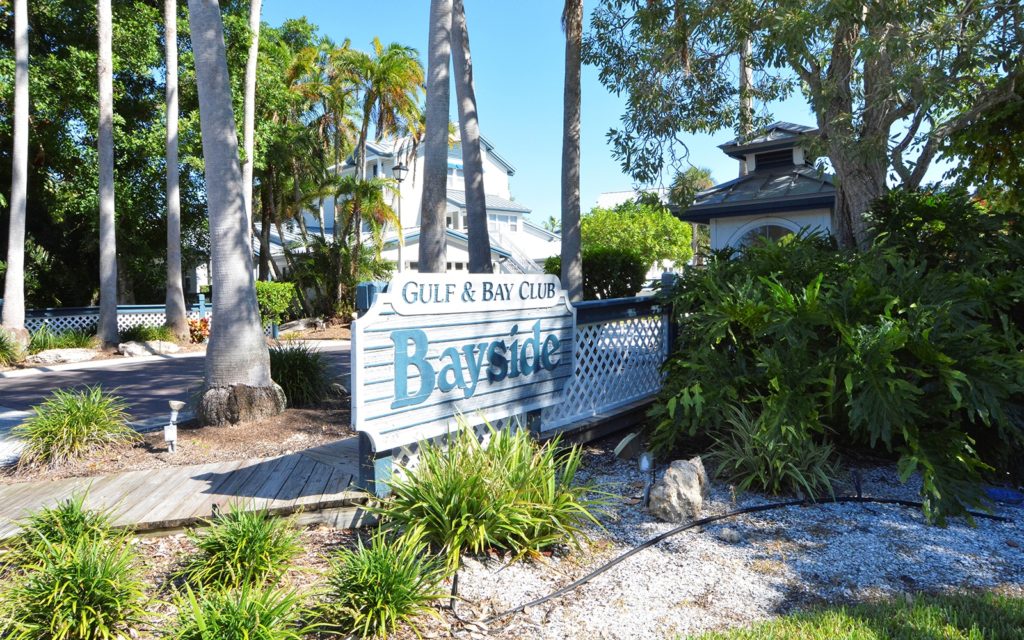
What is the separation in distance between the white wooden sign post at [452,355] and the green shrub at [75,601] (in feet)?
4.84

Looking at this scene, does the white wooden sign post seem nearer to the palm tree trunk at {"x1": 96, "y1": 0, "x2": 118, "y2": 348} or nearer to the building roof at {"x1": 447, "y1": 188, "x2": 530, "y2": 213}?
the palm tree trunk at {"x1": 96, "y1": 0, "x2": 118, "y2": 348}

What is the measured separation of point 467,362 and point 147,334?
50.9 feet

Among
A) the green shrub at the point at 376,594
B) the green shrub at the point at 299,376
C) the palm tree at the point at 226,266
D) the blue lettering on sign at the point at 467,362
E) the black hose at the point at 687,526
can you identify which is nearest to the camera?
the green shrub at the point at 376,594

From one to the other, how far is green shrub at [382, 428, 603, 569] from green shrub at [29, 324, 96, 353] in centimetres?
1493

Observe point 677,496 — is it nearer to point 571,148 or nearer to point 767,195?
point 571,148

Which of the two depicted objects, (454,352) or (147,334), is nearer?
(454,352)

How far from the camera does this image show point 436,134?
9117 millimetres

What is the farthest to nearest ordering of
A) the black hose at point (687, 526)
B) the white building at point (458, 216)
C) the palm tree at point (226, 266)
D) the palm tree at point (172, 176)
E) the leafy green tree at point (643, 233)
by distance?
the leafy green tree at point (643, 233)
the white building at point (458, 216)
the palm tree at point (172, 176)
the palm tree at point (226, 266)
the black hose at point (687, 526)

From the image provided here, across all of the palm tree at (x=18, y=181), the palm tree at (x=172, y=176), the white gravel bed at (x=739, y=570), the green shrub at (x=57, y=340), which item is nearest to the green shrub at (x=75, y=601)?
the white gravel bed at (x=739, y=570)

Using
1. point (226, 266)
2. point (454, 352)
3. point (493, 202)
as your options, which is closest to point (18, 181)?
point (226, 266)

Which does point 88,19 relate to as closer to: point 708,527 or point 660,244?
point 708,527

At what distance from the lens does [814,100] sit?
28.6 ft

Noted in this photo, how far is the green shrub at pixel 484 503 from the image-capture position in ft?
12.8

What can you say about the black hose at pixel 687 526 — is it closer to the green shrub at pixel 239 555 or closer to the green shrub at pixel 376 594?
the green shrub at pixel 376 594
